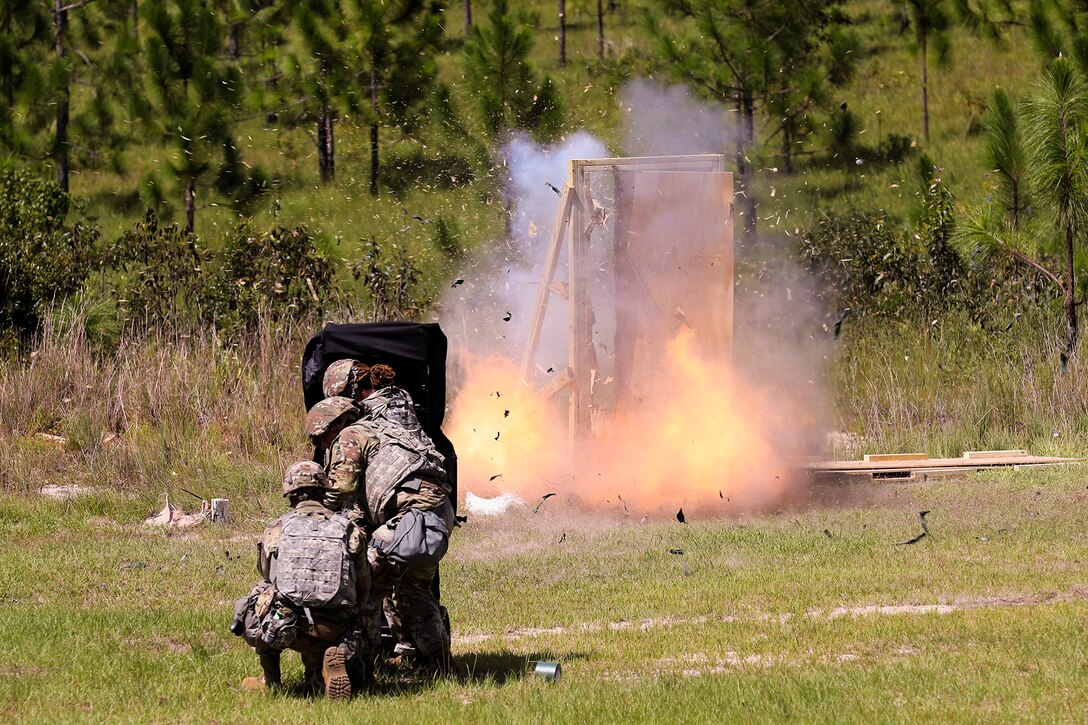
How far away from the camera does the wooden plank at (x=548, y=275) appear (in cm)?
1373

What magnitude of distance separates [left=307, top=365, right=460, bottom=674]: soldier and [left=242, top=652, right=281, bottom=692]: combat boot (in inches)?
20.4

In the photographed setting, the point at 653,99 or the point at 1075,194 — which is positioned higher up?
the point at 653,99

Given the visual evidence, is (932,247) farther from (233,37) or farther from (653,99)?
(233,37)

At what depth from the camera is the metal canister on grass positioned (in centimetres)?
765

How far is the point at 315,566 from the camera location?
6.94m

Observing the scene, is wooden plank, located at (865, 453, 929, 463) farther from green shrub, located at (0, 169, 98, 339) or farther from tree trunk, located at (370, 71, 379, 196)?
tree trunk, located at (370, 71, 379, 196)

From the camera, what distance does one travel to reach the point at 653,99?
78.9ft

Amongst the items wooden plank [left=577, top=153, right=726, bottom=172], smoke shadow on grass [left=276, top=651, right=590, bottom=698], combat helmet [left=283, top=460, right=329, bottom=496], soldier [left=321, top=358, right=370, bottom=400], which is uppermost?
wooden plank [left=577, top=153, right=726, bottom=172]

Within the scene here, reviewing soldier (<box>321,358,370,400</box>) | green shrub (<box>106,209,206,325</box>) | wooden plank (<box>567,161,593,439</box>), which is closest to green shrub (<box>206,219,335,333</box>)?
green shrub (<box>106,209,206,325</box>)

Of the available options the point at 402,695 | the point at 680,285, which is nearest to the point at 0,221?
the point at 680,285

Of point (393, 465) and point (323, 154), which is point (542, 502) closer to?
point (393, 465)

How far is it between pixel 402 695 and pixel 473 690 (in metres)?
0.36

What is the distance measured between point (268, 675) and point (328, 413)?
1366 millimetres

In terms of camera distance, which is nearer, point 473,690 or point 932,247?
point 473,690
